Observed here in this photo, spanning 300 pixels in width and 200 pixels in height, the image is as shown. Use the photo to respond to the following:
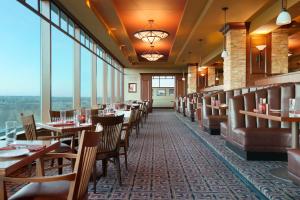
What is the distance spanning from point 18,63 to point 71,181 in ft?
23.9

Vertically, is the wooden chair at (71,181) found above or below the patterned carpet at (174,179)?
above

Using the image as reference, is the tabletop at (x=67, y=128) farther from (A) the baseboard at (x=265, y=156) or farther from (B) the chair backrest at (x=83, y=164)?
(A) the baseboard at (x=265, y=156)

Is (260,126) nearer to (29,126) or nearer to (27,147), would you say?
(29,126)

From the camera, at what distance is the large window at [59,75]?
692 cm

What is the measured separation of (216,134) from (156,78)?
61.6 ft

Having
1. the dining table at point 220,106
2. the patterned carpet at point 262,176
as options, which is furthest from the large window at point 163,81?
the patterned carpet at point 262,176

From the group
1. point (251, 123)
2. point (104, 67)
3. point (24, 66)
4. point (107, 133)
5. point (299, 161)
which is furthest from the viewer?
point (104, 67)

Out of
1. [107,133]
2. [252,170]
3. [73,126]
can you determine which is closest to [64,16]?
[73,126]

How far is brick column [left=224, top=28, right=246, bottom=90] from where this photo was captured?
30.6ft

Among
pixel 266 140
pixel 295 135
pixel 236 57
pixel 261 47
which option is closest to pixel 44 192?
pixel 295 135

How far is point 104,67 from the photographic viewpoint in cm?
1427

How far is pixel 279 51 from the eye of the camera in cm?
955

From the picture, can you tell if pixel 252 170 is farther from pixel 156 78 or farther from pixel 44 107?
pixel 156 78

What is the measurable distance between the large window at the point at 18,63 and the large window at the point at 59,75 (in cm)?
43
